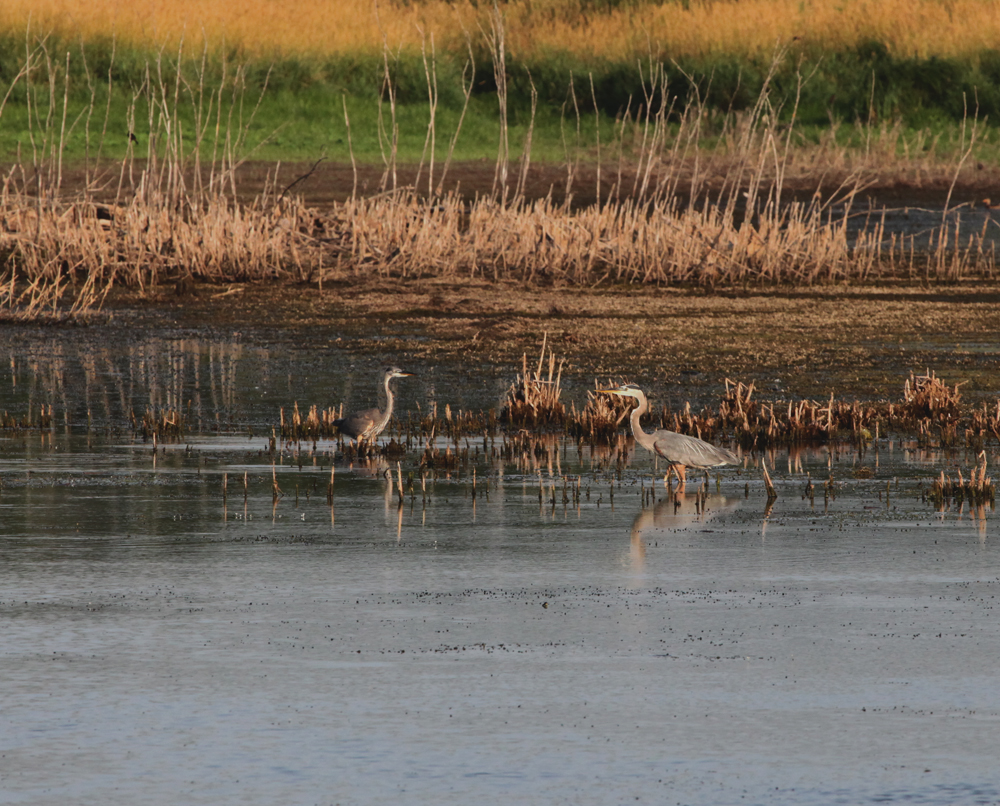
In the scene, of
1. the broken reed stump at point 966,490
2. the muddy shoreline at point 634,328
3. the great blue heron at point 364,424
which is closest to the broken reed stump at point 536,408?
the great blue heron at point 364,424

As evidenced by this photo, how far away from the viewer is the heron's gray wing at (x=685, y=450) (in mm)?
10125

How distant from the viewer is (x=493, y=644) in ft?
21.3

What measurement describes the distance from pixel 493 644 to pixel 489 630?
0.75ft

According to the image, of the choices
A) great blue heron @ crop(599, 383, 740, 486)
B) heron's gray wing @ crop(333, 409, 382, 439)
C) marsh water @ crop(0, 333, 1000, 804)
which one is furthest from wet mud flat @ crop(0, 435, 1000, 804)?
heron's gray wing @ crop(333, 409, 382, 439)

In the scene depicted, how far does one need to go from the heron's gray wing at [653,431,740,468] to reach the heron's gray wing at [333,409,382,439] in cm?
191

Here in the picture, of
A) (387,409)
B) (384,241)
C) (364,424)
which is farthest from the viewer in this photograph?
(384,241)

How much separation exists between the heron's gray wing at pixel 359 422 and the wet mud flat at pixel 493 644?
1.09 metres

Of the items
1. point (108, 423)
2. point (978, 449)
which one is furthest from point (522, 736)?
point (108, 423)

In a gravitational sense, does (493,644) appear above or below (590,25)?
below

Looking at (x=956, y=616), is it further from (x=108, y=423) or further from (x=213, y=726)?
(x=108, y=423)

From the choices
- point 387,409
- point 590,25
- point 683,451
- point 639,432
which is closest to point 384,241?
point 387,409

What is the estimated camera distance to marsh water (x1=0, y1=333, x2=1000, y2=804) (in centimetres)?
511

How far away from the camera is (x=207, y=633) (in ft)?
21.7

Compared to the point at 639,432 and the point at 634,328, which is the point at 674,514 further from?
the point at 634,328
